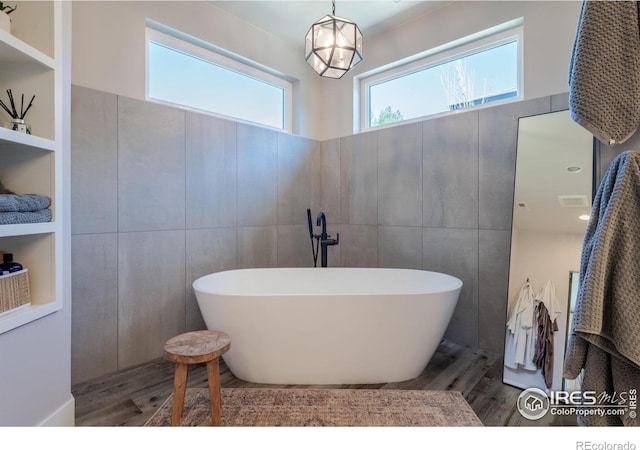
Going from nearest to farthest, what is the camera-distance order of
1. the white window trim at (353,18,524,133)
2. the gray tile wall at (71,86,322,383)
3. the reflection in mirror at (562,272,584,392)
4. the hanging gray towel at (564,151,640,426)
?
the hanging gray towel at (564,151,640,426), the reflection in mirror at (562,272,584,392), the gray tile wall at (71,86,322,383), the white window trim at (353,18,524,133)

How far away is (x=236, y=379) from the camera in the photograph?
2049 mm

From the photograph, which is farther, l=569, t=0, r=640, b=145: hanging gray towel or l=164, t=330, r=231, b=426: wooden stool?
l=164, t=330, r=231, b=426: wooden stool

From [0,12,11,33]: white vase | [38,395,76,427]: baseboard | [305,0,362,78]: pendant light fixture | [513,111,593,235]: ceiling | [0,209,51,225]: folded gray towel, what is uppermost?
[305,0,362,78]: pendant light fixture

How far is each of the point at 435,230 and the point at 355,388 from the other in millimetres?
1423

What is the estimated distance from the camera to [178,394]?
4.90ft

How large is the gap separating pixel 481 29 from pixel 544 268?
1881 mm

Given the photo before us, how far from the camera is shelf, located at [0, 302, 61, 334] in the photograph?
4.26 ft

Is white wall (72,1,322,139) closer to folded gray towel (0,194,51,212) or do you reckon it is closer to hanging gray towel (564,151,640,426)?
folded gray towel (0,194,51,212)

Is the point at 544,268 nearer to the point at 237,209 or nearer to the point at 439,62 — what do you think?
the point at 439,62

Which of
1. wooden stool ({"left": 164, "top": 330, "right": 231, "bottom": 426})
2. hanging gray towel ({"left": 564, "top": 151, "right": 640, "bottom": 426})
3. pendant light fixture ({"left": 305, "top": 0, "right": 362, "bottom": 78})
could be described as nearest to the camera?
hanging gray towel ({"left": 564, "top": 151, "right": 640, "bottom": 426})

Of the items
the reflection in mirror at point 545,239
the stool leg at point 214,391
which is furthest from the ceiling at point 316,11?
the stool leg at point 214,391

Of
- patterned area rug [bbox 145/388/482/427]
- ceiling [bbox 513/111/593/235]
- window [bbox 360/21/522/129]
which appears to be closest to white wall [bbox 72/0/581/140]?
window [bbox 360/21/522/129]
